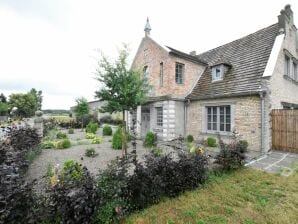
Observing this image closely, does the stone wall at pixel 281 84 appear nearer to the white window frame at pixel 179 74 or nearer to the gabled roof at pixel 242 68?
the gabled roof at pixel 242 68

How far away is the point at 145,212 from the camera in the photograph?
454cm

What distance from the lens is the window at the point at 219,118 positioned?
11938 millimetres

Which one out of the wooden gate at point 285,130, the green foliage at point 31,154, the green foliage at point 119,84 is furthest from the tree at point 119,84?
the wooden gate at point 285,130

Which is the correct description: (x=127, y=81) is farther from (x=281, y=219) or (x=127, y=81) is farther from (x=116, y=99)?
(x=281, y=219)

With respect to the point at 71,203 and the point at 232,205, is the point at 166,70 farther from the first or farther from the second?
the point at 71,203

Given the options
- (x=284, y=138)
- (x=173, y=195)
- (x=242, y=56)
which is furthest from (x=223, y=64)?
(x=173, y=195)

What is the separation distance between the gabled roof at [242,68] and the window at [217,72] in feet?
1.06

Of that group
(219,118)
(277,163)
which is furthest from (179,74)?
(277,163)

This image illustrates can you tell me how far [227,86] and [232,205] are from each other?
8546mm

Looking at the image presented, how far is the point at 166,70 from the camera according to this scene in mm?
13727

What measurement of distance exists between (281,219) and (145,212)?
9.60 ft

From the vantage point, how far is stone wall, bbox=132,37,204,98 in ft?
44.3

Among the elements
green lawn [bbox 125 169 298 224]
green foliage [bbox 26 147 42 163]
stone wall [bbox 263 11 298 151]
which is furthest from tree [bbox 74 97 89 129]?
green lawn [bbox 125 169 298 224]

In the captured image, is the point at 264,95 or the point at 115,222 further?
the point at 264,95
